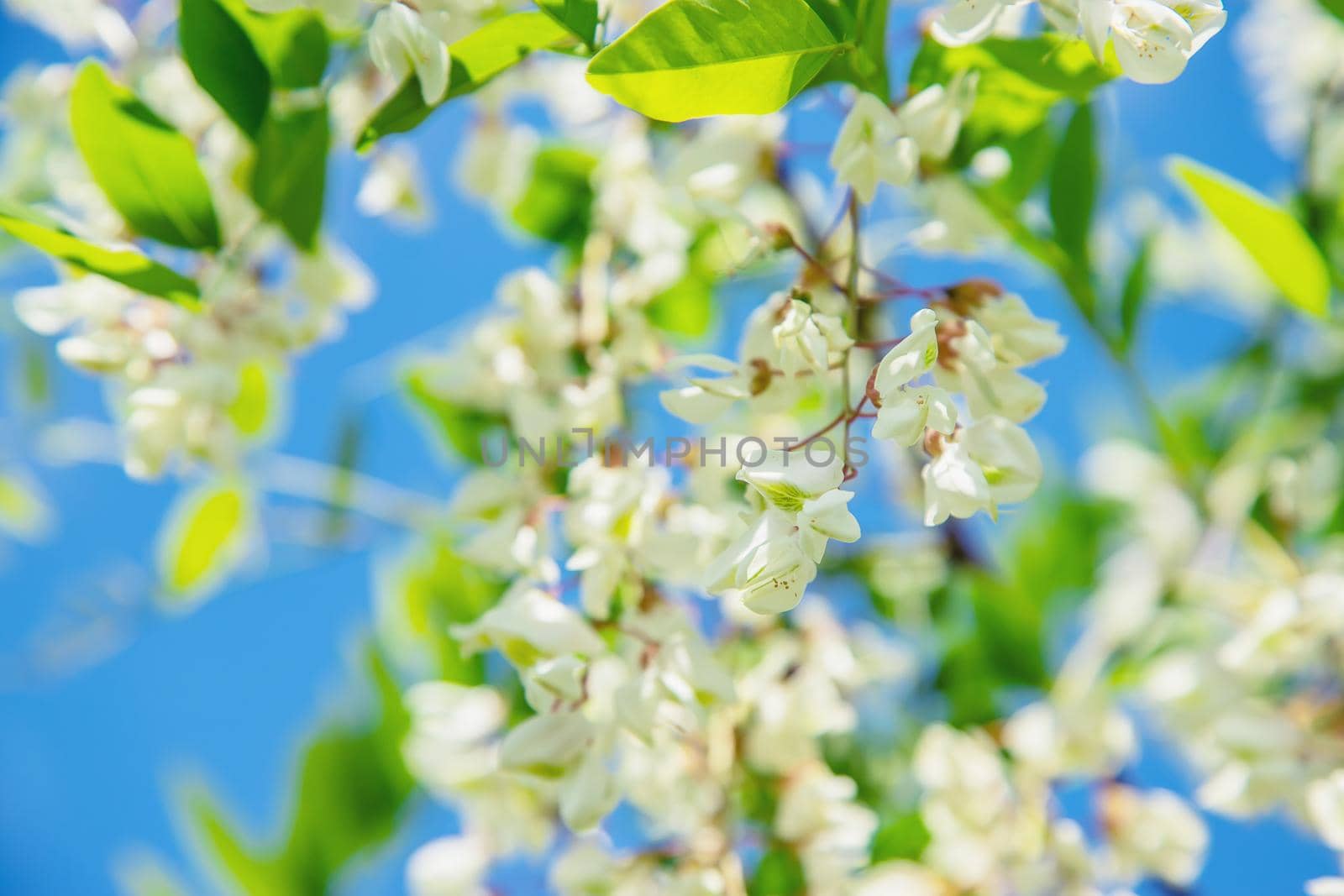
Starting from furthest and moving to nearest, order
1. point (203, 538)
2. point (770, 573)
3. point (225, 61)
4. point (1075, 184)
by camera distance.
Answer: point (203, 538), point (1075, 184), point (225, 61), point (770, 573)

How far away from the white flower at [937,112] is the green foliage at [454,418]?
357 mm

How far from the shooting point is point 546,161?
74 centimetres

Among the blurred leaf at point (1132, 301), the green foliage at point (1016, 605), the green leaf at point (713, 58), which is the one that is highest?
the green leaf at point (713, 58)

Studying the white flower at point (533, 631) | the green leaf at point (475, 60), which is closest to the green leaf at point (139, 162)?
the green leaf at point (475, 60)

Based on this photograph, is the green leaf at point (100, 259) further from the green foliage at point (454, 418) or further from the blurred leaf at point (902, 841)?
the blurred leaf at point (902, 841)

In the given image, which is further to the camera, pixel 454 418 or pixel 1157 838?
pixel 454 418

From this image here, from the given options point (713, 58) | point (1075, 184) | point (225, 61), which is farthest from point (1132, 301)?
point (225, 61)

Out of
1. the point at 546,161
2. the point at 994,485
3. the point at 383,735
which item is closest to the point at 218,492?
the point at 383,735

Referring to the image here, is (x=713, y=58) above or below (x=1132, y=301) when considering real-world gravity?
above

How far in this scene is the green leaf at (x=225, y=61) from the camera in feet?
1.46

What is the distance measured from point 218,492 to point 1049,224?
57 centimetres

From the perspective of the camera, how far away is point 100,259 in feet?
1.39

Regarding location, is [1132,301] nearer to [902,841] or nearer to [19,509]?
[902,841]

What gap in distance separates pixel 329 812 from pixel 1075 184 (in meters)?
0.61
